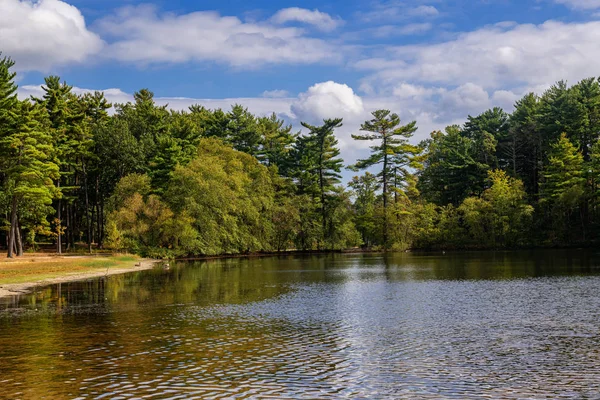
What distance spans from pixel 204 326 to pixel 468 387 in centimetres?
1277

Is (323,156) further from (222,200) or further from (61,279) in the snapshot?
(61,279)

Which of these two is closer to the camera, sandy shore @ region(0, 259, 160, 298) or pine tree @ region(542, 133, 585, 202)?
sandy shore @ region(0, 259, 160, 298)

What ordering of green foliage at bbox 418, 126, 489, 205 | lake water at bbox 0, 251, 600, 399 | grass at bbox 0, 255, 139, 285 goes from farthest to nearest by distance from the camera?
green foliage at bbox 418, 126, 489, 205 < grass at bbox 0, 255, 139, 285 < lake water at bbox 0, 251, 600, 399

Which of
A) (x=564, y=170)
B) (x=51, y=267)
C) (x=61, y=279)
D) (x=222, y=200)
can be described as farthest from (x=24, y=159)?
(x=564, y=170)

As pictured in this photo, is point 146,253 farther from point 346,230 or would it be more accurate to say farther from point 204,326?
point 204,326

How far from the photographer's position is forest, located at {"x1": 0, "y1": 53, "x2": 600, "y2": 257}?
79000mm

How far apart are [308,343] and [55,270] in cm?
4096

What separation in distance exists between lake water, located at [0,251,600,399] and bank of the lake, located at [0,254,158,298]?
7.25m

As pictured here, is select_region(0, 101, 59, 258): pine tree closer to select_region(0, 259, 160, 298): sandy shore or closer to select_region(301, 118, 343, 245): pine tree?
select_region(0, 259, 160, 298): sandy shore

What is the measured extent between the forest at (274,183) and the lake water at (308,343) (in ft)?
141

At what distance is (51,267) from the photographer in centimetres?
5472

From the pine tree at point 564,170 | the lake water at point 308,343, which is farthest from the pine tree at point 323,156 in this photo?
the lake water at point 308,343

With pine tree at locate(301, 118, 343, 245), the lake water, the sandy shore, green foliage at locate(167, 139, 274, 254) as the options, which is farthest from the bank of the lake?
pine tree at locate(301, 118, 343, 245)

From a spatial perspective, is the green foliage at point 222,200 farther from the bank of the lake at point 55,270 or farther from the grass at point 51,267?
the grass at point 51,267
